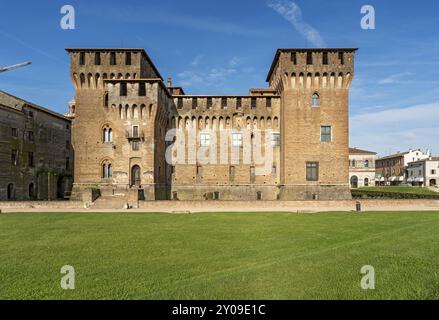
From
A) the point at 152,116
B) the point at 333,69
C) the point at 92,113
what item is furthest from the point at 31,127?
the point at 333,69

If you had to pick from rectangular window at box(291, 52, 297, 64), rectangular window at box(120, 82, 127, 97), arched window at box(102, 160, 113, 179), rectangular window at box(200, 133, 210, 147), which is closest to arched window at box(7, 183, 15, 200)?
arched window at box(102, 160, 113, 179)

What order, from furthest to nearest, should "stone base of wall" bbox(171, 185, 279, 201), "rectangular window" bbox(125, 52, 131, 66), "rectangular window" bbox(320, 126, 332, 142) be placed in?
"stone base of wall" bbox(171, 185, 279, 201)
"rectangular window" bbox(320, 126, 332, 142)
"rectangular window" bbox(125, 52, 131, 66)

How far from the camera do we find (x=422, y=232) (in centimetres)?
1344

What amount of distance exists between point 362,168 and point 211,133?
158 feet

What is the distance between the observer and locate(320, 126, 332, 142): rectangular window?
33125mm

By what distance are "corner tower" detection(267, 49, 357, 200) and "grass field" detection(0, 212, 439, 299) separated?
1824cm

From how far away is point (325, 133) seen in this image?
3322cm

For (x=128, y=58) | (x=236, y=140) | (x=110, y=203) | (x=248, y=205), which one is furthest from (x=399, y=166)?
(x=110, y=203)

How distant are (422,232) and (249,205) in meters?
15.0

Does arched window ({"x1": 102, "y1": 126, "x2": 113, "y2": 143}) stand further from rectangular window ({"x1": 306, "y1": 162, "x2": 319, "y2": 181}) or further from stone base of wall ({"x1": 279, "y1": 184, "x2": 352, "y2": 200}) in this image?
rectangular window ({"x1": 306, "y1": 162, "x2": 319, "y2": 181})

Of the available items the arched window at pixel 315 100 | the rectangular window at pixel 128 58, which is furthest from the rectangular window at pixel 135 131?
the arched window at pixel 315 100

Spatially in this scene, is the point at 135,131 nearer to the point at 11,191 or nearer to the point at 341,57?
the point at 11,191

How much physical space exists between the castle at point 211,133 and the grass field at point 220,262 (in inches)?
642

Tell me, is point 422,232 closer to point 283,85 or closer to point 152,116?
point 283,85
